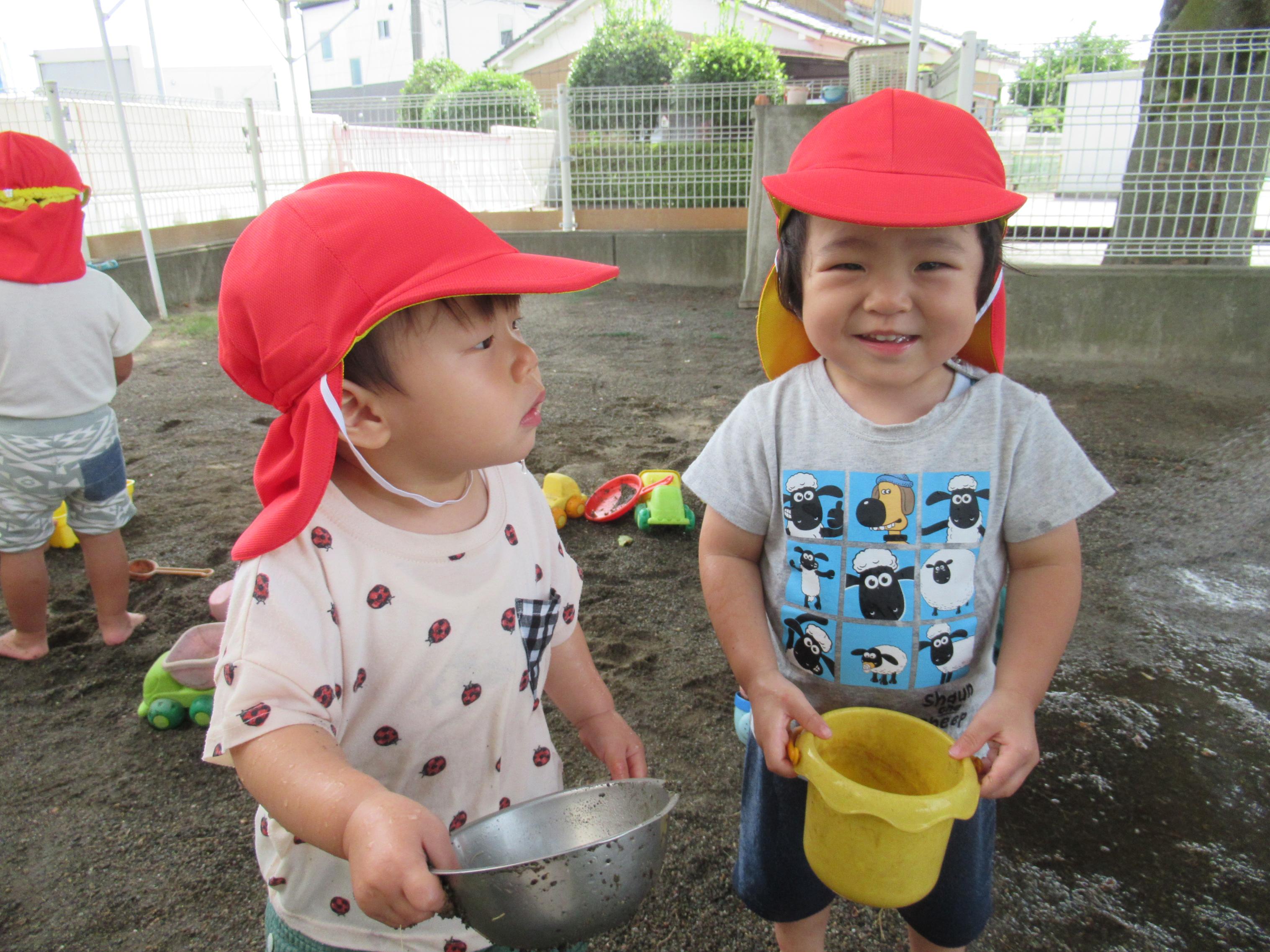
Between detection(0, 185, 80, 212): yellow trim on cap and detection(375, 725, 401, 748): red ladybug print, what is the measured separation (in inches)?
97.9

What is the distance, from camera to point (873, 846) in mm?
1098

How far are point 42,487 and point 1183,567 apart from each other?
4.16 metres

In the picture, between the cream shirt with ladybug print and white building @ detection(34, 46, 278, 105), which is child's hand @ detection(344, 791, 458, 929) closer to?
the cream shirt with ladybug print

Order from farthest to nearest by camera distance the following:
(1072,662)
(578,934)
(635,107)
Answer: (635,107), (1072,662), (578,934)

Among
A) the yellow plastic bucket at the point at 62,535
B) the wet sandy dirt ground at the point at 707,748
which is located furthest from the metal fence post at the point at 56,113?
the yellow plastic bucket at the point at 62,535

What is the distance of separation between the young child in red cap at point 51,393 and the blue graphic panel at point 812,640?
2527 millimetres

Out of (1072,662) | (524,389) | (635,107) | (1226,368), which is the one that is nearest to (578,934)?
(524,389)

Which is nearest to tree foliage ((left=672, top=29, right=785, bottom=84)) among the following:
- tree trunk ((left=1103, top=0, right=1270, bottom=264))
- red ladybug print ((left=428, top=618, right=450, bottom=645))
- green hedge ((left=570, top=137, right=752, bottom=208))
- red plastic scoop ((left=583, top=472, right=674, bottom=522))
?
green hedge ((left=570, top=137, right=752, bottom=208))

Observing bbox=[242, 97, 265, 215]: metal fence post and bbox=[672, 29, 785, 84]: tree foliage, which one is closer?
bbox=[242, 97, 265, 215]: metal fence post

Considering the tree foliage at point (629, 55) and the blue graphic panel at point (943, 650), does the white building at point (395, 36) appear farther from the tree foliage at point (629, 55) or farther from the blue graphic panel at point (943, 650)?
the blue graphic panel at point (943, 650)

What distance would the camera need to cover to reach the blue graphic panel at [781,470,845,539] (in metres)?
1.37

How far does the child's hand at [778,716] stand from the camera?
1.24 metres

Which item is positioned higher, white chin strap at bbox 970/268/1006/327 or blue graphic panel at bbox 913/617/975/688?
white chin strap at bbox 970/268/1006/327

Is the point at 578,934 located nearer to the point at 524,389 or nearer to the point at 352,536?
the point at 352,536
